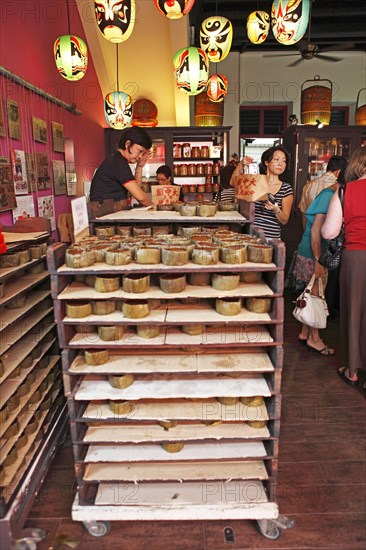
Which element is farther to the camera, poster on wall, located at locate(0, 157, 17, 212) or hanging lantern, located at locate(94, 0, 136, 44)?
poster on wall, located at locate(0, 157, 17, 212)

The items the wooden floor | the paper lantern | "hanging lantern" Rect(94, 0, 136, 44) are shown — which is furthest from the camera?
the paper lantern

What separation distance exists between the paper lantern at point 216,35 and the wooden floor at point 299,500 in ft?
10.7

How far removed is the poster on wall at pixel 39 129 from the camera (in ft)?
13.4

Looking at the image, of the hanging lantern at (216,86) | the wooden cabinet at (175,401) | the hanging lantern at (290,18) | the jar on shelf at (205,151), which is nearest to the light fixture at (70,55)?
the hanging lantern at (290,18)

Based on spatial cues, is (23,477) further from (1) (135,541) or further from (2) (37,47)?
(2) (37,47)

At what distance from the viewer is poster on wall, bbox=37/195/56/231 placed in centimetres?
427

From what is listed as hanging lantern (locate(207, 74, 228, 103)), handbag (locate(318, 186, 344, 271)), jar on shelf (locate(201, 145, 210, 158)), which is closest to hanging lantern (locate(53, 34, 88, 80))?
hanging lantern (locate(207, 74, 228, 103))

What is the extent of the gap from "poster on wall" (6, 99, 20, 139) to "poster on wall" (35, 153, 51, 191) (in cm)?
51

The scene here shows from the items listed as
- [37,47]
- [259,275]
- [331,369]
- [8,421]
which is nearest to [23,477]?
[8,421]

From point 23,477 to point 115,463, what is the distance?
367 mm

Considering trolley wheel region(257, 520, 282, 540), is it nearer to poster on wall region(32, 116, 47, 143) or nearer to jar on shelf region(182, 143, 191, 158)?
poster on wall region(32, 116, 47, 143)

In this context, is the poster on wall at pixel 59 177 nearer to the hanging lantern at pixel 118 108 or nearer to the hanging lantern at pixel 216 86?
the hanging lantern at pixel 118 108

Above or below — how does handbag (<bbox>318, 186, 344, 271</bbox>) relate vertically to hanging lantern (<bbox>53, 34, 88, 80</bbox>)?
→ below

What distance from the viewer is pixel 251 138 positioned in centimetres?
903
